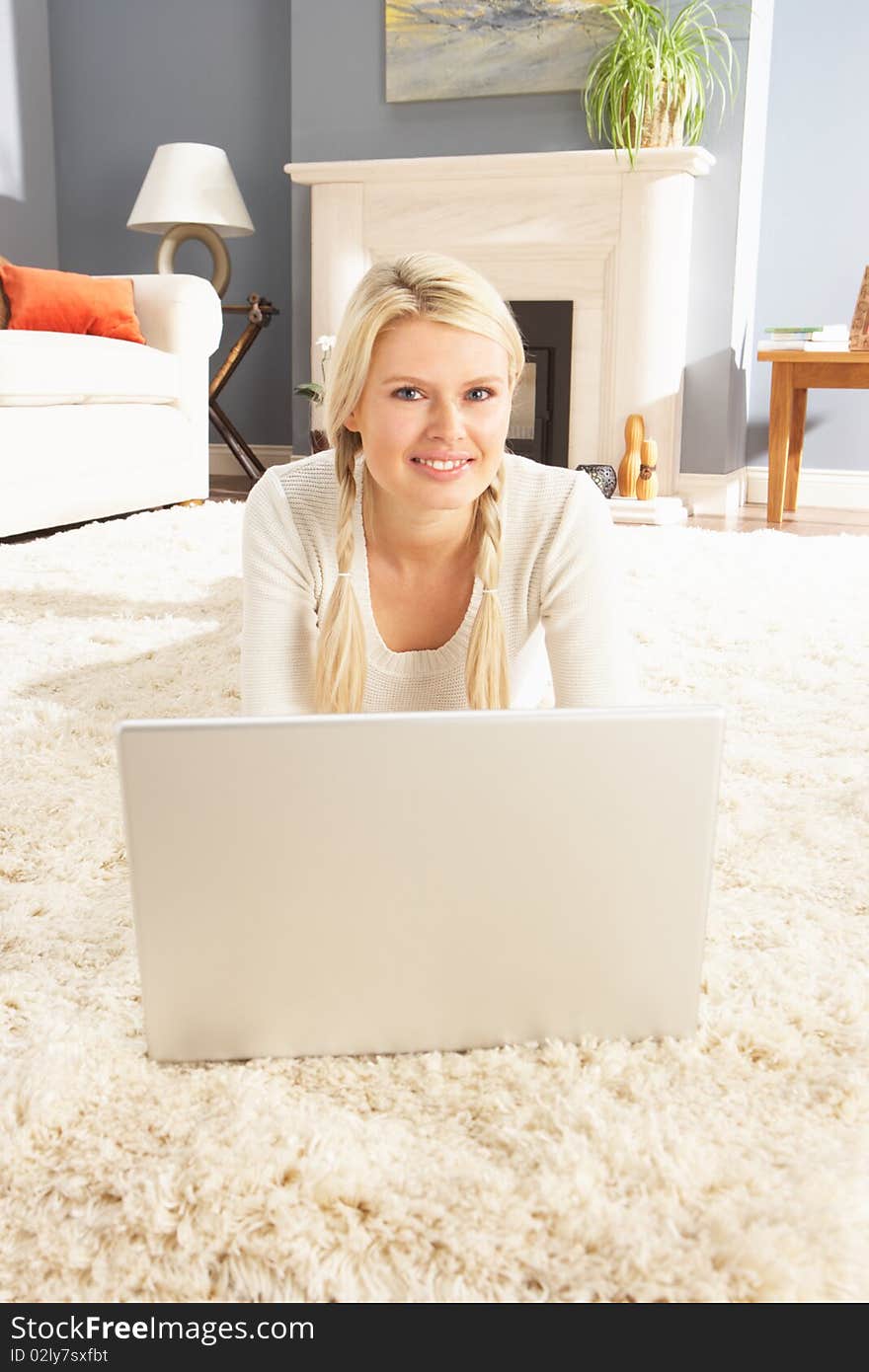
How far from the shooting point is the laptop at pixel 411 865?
69cm

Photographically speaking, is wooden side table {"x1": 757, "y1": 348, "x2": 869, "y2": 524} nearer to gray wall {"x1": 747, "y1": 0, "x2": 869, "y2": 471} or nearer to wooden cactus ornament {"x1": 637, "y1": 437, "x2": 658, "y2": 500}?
wooden cactus ornament {"x1": 637, "y1": 437, "x2": 658, "y2": 500}

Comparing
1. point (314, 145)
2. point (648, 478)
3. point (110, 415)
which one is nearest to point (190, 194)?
point (314, 145)

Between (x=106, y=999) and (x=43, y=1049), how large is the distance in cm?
8

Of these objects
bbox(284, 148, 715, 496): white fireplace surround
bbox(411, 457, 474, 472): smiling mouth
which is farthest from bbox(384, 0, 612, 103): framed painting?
bbox(411, 457, 474, 472): smiling mouth

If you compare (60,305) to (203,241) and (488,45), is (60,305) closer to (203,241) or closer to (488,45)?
(203,241)

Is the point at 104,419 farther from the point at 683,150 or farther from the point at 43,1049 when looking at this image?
the point at 43,1049

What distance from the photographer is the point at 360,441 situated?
3.80 feet

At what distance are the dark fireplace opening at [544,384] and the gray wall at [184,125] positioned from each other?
1203 millimetres

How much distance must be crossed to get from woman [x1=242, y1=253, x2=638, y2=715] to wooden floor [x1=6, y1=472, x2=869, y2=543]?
2446 mm

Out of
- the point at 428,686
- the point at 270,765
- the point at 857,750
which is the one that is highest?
the point at 270,765

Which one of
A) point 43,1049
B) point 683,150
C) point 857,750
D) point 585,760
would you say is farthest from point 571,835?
point 683,150

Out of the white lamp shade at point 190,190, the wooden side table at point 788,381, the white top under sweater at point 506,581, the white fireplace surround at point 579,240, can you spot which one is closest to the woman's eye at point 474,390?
the white top under sweater at point 506,581
